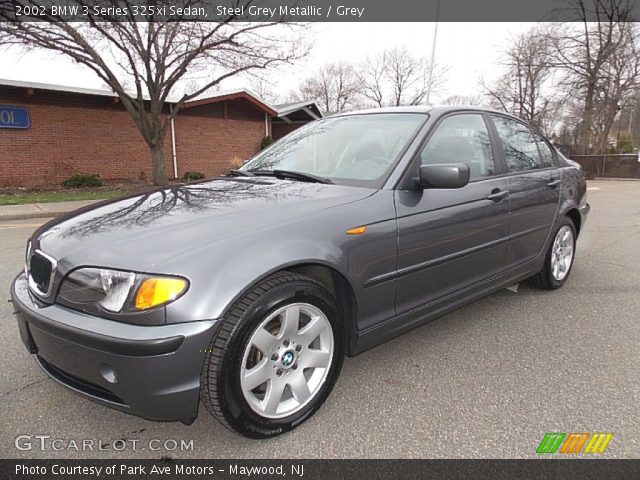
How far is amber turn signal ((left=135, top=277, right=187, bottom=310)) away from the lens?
173 cm

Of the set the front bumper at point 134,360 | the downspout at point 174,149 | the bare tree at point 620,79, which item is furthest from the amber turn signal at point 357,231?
the bare tree at point 620,79

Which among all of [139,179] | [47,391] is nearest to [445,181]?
[47,391]

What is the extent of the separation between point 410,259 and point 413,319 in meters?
0.40

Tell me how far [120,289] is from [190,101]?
16660mm

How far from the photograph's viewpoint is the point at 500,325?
3396 mm

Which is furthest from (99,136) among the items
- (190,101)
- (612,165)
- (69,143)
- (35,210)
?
(612,165)

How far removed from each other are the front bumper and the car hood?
0.25 m

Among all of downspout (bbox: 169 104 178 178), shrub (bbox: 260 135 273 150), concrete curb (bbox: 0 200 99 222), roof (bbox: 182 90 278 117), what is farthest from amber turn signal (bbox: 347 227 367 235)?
shrub (bbox: 260 135 273 150)

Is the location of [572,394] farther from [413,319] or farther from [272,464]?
[272,464]

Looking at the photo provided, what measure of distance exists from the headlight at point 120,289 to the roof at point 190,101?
47.0ft

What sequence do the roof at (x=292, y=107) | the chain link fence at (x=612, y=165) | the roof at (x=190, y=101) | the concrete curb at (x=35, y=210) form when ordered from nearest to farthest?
the concrete curb at (x=35, y=210) → the roof at (x=190, y=101) → the roof at (x=292, y=107) → the chain link fence at (x=612, y=165)

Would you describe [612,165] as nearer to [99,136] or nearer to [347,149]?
[99,136]
